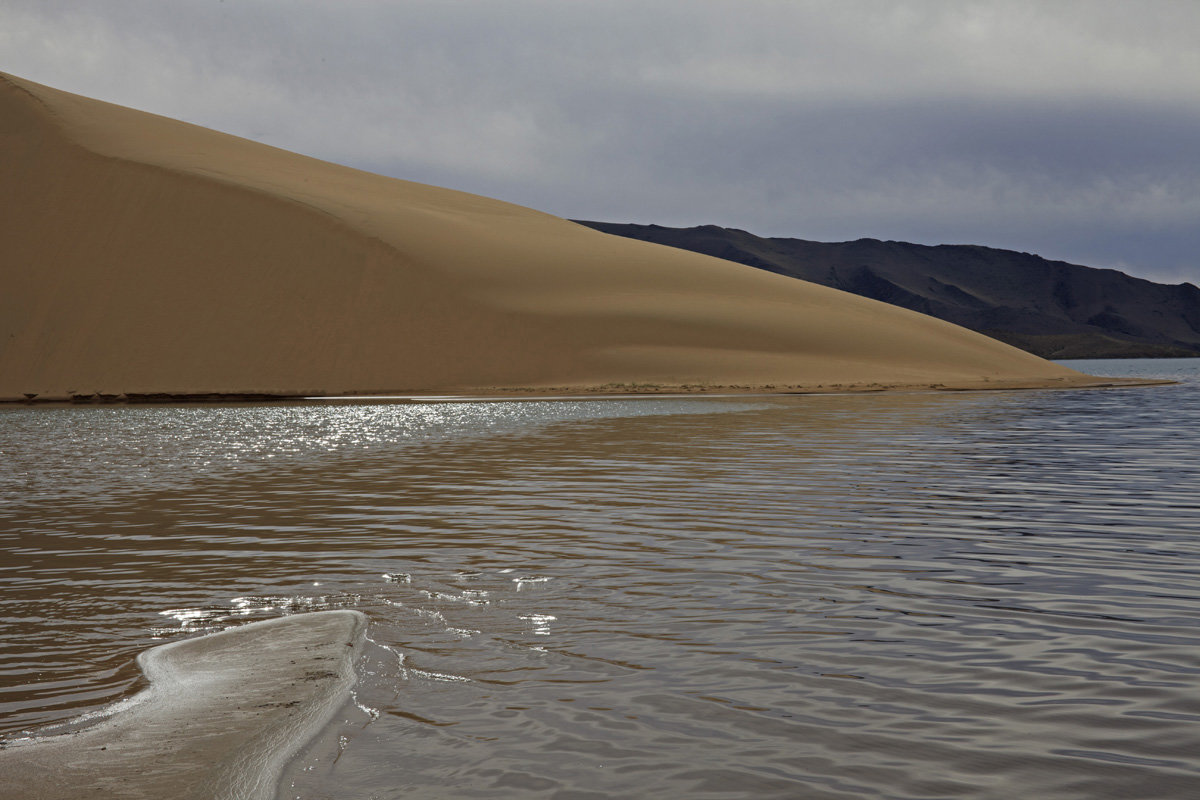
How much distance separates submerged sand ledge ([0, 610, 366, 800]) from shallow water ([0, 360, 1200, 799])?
200 millimetres

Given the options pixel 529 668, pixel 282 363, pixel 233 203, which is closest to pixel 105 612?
pixel 529 668

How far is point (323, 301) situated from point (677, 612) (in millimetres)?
71244

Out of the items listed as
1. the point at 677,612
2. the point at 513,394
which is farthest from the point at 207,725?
the point at 513,394

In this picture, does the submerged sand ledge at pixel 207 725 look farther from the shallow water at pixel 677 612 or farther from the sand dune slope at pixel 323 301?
the sand dune slope at pixel 323 301

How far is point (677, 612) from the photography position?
26.1ft

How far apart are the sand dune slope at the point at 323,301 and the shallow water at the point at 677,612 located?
168ft

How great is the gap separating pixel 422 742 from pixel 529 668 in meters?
1.38

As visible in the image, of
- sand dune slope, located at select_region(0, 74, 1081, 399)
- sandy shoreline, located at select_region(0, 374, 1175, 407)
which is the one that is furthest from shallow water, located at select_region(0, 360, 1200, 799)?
sand dune slope, located at select_region(0, 74, 1081, 399)

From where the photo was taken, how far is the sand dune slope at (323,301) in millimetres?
69312

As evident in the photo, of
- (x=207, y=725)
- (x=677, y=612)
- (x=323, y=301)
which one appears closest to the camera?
(x=207, y=725)

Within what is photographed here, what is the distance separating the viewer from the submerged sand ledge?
465 centimetres

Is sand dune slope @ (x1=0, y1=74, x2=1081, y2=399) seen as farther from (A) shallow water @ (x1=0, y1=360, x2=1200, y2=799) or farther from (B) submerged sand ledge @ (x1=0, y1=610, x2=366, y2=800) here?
(B) submerged sand ledge @ (x1=0, y1=610, x2=366, y2=800)

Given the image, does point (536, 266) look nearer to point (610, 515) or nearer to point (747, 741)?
point (610, 515)

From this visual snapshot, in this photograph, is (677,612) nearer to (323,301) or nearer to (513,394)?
(513,394)
